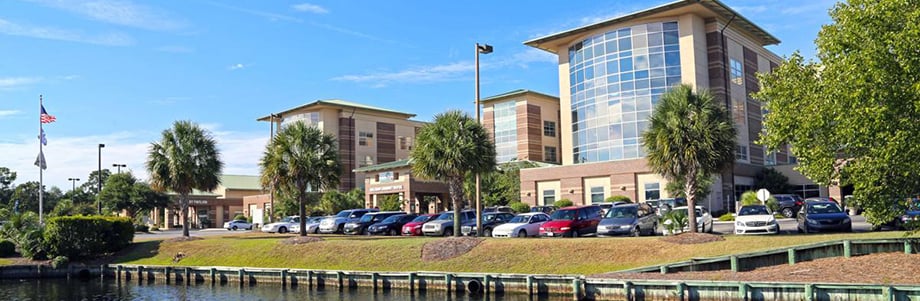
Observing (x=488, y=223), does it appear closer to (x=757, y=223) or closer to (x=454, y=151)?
(x=454, y=151)

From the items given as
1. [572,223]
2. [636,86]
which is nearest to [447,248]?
[572,223]

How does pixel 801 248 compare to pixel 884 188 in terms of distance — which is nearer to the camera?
pixel 884 188

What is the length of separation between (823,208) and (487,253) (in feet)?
43.1

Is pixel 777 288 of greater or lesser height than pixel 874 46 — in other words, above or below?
below

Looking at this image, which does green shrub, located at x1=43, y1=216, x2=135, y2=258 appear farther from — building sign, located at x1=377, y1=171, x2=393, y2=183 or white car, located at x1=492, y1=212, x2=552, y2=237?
building sign, located at x1=377, y1=171, x2=393, y2=183

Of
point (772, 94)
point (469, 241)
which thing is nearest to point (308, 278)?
point (469, 241)

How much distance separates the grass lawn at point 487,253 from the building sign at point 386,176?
36.9 metres

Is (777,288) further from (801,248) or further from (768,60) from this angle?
(768,60)

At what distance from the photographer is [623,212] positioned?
96.5ft

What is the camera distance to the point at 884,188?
16.9m

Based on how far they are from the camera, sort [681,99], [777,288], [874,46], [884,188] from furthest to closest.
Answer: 1. [681,99]
2. [777,288]
3. [884,188]
4. [874,46]

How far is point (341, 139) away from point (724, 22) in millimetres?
49135

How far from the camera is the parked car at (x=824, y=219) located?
25.8 meters

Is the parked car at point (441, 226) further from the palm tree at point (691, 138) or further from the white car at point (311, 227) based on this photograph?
the palm tree at point (691, 138)
